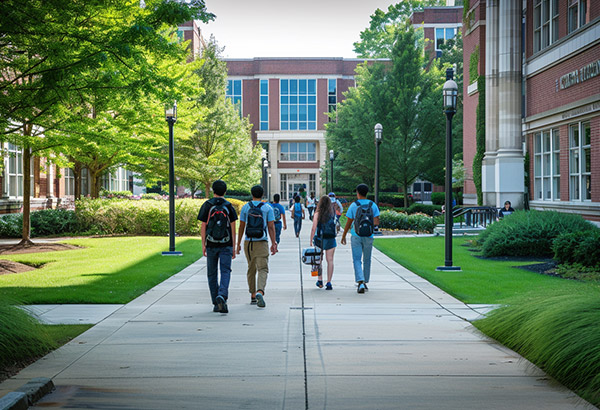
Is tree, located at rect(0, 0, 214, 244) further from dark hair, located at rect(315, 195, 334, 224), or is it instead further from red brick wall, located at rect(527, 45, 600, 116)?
red brick wall, located at rect(527, 45, 600, 116)

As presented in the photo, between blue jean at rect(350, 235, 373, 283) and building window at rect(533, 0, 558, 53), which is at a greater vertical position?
building window at rect(533, 0, 558, 53)


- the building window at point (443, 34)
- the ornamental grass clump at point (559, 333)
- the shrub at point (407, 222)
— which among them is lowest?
the ornamental grass clump at point (559, 333)

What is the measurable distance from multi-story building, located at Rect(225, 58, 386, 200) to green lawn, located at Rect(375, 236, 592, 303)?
56.7 meters

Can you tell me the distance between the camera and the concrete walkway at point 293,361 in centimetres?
511

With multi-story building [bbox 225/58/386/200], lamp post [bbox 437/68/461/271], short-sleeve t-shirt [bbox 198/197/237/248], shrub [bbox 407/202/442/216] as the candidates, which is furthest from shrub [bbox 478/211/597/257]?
multi-story building [bbox 225/58/386/200]

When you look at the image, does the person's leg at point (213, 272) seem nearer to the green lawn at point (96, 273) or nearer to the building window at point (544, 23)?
the green lawn at point (96, 273)

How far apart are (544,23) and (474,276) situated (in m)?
15.0

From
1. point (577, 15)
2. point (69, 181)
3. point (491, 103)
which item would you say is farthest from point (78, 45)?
point (69, 181)

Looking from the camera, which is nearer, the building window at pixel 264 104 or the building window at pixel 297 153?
the building window at pixel 264 104

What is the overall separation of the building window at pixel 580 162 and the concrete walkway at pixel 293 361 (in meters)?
12.6

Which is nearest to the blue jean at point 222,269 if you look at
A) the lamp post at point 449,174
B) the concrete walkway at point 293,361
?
the concrete walkway at point 293,361

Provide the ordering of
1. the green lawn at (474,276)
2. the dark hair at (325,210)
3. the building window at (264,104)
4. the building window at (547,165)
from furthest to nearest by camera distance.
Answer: the building window at (264,104)
the building window at (547,165)
the dark hair at (325,210)
the green lawn at (474,276)

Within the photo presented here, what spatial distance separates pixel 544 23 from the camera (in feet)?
79.6

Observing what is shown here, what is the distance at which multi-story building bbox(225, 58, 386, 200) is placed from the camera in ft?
249
